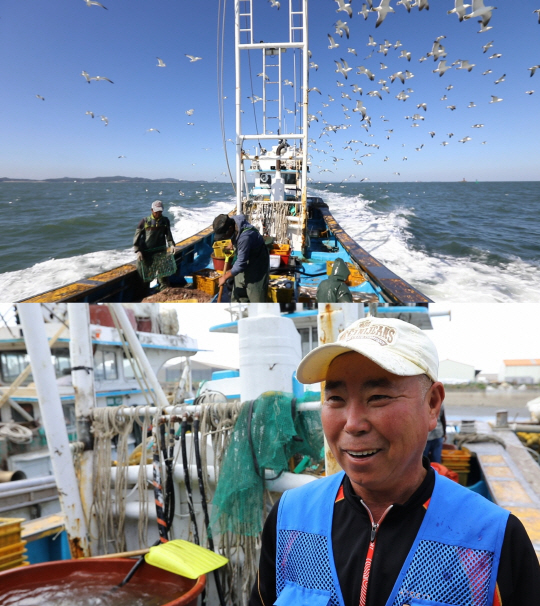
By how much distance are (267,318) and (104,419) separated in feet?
4.38

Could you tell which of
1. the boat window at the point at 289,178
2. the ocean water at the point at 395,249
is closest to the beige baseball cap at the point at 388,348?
the ocean water at the point at 395,249

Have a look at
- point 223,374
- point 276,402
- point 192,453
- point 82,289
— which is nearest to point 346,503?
point 276,402

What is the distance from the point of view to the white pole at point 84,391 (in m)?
3.30

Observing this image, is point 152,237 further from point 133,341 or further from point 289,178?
point 289,178

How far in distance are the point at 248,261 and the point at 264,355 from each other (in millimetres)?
2012

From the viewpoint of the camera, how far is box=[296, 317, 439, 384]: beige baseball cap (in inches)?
37.4

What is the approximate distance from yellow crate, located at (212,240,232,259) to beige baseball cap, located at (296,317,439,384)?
5.40m

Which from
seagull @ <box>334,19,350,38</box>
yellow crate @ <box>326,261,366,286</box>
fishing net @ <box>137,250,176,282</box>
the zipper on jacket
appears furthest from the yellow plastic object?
seagull @ <box>334,19,350,38</box>

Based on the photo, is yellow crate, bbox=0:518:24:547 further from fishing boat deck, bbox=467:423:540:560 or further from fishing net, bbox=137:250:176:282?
fishing net, bbox=137:250:176:282

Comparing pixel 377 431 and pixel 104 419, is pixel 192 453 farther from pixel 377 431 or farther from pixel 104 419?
pixel 377 431

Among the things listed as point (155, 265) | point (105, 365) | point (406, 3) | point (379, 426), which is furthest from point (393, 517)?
point (105, 365)

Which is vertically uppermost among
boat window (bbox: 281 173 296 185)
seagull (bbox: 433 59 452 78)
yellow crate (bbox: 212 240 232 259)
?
seagull (bbox: 433 59 452 78)

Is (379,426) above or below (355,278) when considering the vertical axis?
above

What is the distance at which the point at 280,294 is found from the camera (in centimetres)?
616
